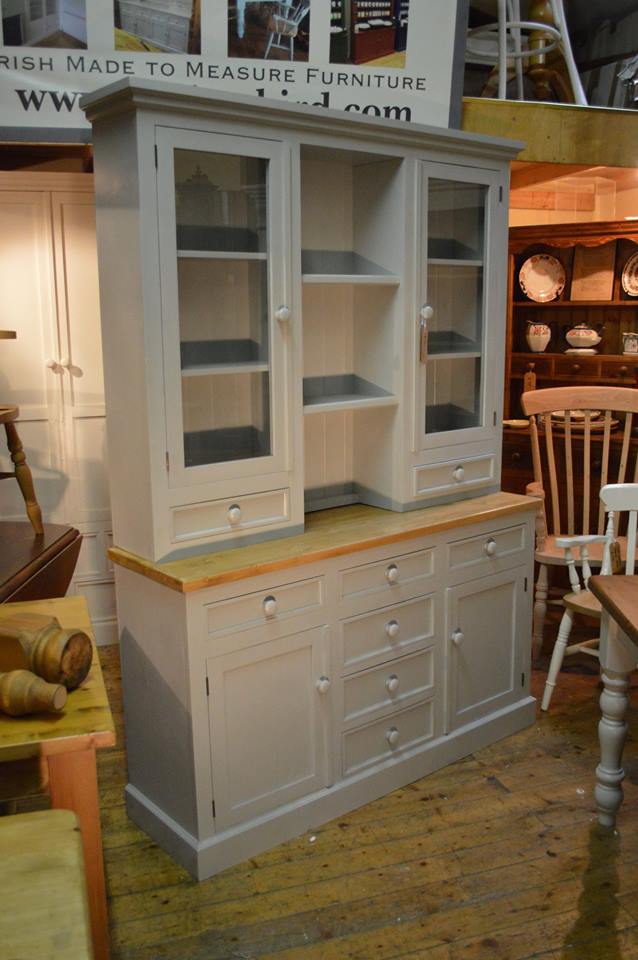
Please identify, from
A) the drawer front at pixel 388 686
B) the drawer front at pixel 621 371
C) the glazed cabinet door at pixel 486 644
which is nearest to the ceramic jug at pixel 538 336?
the drawer front at pixel 621 371

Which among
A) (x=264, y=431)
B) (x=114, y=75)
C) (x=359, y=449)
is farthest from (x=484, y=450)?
(x=114, y=75)

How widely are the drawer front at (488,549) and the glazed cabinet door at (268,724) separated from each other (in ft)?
2.05

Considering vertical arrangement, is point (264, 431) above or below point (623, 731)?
above

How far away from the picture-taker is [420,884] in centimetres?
252

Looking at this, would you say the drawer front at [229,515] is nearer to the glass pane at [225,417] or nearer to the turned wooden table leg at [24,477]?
the glass pane at [225,417]

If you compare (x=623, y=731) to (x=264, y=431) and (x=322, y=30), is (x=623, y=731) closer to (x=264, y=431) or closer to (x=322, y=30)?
(x=264, y=431)

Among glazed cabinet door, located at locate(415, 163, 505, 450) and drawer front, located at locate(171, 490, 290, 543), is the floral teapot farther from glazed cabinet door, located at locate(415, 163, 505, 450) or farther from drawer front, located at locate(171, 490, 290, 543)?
drawer front, located at locate(171, 490, 290, 543)

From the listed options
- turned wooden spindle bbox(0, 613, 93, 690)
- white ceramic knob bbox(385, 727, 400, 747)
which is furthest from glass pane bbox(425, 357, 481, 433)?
turned wooden spindle bbox(0, 613, 93, 690)

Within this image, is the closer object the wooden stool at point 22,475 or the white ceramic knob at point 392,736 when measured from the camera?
the white ceramic knob at point 392,736

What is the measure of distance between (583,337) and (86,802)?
14.7 feet

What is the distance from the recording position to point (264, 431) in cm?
272

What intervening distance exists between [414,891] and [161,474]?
1.35 m

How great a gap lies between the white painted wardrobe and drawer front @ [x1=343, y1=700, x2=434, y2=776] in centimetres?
177

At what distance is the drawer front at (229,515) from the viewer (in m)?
2.56
